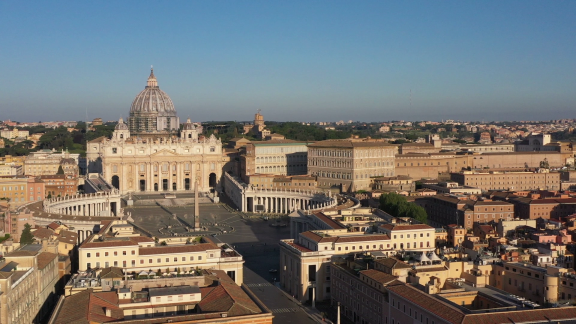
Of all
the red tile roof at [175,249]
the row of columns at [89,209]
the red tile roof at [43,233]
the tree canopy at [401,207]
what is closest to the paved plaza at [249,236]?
the row of columns at [89,209]

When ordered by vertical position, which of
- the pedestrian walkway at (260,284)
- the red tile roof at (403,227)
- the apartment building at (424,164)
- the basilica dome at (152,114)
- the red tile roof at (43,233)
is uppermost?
the basilica dome at (152,114)

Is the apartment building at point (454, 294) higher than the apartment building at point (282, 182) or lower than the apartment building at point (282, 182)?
lower

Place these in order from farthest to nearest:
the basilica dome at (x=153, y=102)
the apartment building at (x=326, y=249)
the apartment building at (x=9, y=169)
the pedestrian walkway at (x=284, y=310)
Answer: the basilica dome at (x=153, y=102) < the apartment building at (x=9, y=169) < the apartment building at (x=326, y=249) < the pedestrian walkway at (x=284, y=310)

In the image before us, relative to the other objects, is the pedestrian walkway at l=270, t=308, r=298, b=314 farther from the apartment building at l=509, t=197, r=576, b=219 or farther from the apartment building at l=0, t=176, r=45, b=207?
the apartment building at l=0, t=176, r=45, b=207

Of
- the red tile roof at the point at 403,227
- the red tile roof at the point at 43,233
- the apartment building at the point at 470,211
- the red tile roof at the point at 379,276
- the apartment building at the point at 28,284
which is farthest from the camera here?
the apartment building at the point at 470,211

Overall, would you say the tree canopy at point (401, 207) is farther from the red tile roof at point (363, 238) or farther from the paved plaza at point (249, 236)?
the red tile roof at point (363, 238)

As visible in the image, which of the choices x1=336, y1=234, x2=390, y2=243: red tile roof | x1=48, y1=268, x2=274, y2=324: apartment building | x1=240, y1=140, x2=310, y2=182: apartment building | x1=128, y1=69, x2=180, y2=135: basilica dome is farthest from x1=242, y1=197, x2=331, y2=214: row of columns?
x1=128, y1=69, x2=180, y2=135: basilica dome
